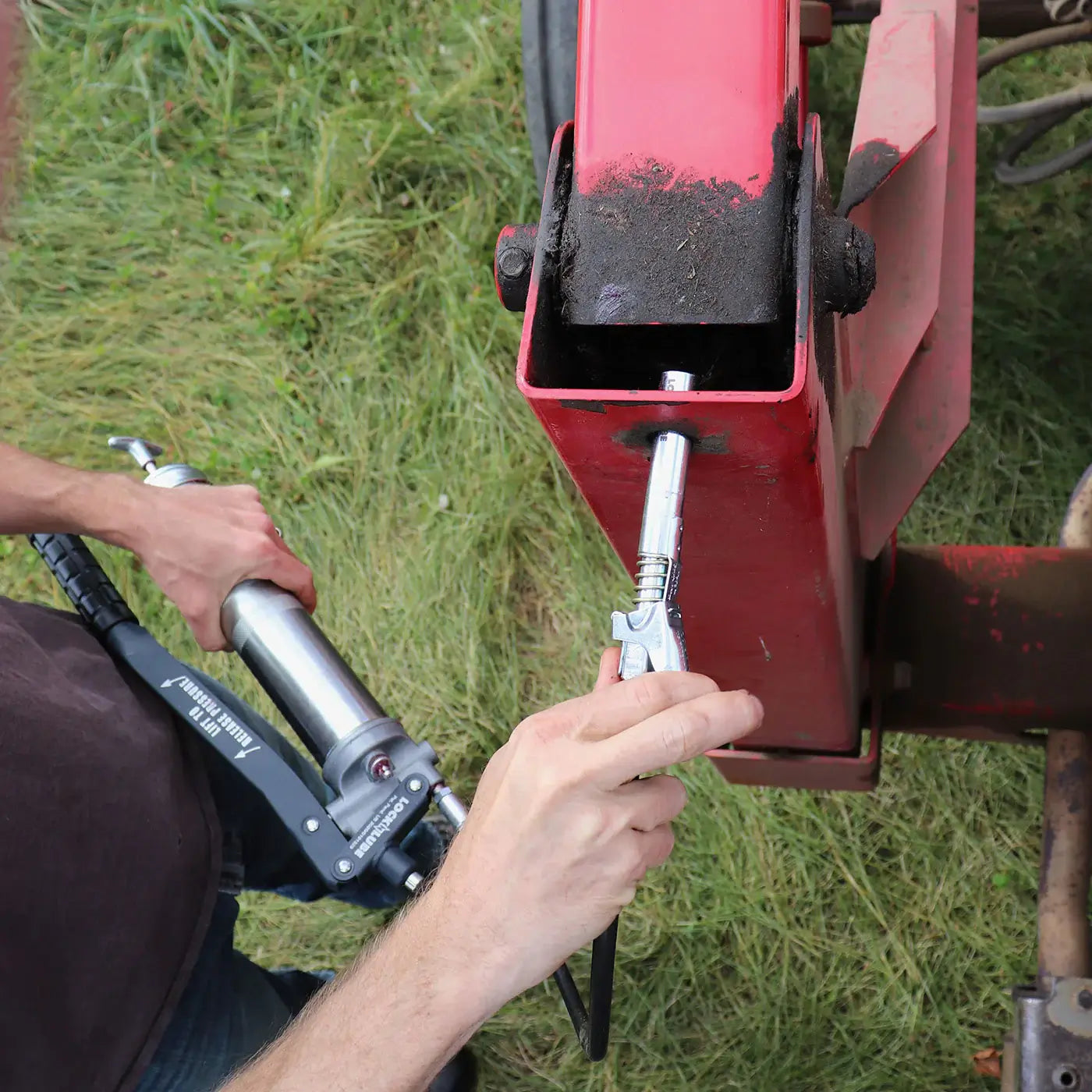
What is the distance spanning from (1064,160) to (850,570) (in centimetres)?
110

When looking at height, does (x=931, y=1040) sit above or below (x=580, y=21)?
below

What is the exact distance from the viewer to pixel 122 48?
95.1 inches

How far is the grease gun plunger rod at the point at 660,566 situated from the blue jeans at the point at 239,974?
650 millimetres

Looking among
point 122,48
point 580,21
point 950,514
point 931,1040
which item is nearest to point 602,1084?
point 931,1040

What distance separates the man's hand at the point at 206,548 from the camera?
3.69ft

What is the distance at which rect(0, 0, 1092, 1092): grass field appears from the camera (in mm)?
1648

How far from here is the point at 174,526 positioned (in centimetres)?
115

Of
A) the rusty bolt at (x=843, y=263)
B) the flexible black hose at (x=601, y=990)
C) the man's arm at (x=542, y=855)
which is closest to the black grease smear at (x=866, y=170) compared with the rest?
the rusty bolt at (x=843, y=263)

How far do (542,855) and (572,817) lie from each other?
3 cm

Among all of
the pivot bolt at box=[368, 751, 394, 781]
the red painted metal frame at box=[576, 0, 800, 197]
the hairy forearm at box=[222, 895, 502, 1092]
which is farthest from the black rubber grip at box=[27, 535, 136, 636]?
the red painted metal frame at box=[576, 0, 800, 197]

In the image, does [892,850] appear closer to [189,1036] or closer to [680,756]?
[189,1036]

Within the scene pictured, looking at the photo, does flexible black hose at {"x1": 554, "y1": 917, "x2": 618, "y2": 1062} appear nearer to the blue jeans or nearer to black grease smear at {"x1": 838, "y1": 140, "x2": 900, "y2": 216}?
the blue jeans

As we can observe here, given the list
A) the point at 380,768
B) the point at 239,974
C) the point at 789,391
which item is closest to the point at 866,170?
the point at 789,391

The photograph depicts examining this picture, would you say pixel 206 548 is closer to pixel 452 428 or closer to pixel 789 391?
pixel 789 391
